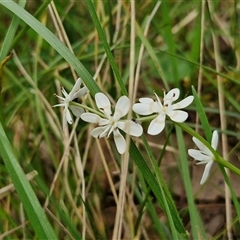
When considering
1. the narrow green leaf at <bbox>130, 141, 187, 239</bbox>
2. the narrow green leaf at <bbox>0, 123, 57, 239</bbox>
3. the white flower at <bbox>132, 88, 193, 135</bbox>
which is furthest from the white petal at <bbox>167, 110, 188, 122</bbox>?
the narrow green leaf at <bbox>0, 123, 57, 239</bbox>

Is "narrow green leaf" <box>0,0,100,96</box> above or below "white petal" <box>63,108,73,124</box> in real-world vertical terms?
above

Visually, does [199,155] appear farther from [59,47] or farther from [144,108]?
[59,47]

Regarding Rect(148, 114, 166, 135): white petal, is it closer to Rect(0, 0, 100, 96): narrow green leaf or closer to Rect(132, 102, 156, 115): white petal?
Rect(132, 102, 156, 115): white petal

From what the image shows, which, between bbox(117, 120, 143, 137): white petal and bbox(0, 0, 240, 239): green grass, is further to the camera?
bbox(0, 0, 240, 239): green grass

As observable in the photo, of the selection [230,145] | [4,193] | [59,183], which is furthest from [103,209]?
[230,145]

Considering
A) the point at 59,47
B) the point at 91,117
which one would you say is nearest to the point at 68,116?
the point at 91,117

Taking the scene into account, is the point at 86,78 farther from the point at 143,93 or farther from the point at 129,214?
the point at 143,93

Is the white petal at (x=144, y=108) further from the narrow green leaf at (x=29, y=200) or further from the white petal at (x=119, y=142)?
the narrow green leaf at (x=29, y=200)
